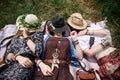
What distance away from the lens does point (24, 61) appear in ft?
15.8

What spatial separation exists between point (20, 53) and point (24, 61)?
Result: 7.7 inches

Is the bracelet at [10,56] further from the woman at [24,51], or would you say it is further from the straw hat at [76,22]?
the straw hat at [76,22]

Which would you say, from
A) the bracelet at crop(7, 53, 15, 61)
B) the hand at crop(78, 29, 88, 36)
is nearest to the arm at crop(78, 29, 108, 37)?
the hand at crop(78, 29, 88, 36)

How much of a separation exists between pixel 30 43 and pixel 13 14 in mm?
1660

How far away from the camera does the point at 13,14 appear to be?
650cm

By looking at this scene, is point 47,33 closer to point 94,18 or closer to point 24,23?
point 24,23

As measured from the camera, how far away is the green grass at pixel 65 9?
6.55 meters

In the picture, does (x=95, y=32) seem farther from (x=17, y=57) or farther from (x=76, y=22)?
(x=17, y=57)

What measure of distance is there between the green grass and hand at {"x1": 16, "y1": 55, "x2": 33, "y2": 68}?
5.61 feet

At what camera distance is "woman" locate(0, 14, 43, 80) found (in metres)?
4.72

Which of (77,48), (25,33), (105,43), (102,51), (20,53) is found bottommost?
(102,51)

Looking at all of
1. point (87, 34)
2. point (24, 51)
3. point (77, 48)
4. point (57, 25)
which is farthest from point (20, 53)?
point (87, 34)

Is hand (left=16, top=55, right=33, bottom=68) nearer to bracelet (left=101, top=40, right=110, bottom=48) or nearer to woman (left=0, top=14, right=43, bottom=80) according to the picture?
woman (left=0, top=14, right=43, bottom=80)

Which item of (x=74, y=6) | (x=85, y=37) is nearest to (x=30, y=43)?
(x=85, y=37)
